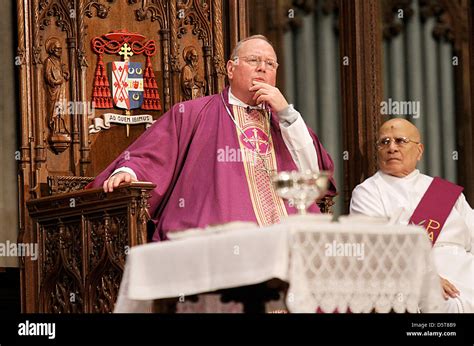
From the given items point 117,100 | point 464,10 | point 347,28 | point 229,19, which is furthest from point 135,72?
point 464,10

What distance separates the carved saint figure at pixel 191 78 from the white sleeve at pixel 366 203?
139 centimetres

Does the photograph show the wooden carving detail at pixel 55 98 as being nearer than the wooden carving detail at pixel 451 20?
Yes

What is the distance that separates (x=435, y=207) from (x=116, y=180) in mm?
2129

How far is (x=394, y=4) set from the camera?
31.9 feet

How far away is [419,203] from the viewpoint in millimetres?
8273

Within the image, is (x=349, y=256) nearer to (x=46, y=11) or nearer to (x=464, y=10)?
(x=46, y=11)

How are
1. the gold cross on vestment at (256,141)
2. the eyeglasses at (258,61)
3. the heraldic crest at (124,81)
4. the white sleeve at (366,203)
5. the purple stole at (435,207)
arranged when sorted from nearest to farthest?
the eyeglasses at (258,61), the gold cross on vestment at (256,141), the purple stole at (435,207), the white sleeve at (366,203), the heraldic crest at (124,81)

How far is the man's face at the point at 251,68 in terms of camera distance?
25.9 feet

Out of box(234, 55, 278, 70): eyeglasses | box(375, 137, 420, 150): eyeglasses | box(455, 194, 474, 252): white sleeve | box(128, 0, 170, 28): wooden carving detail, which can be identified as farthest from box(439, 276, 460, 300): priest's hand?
box(128, 0, 170, 28): wooden carving detail

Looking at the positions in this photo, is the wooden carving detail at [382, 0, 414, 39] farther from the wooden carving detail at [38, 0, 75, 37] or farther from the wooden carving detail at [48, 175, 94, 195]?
the wooden carving detail at [48, 175, 94, 195]

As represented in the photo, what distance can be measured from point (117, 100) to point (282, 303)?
2.55m

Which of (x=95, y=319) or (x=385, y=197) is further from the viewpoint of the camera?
(x=385, y=197)

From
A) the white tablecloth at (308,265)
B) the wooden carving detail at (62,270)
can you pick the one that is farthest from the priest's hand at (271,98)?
the white tablecloth at (308,265)

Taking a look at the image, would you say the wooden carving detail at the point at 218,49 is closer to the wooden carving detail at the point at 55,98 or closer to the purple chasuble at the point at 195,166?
the purple chasuble at the point at 195,166
